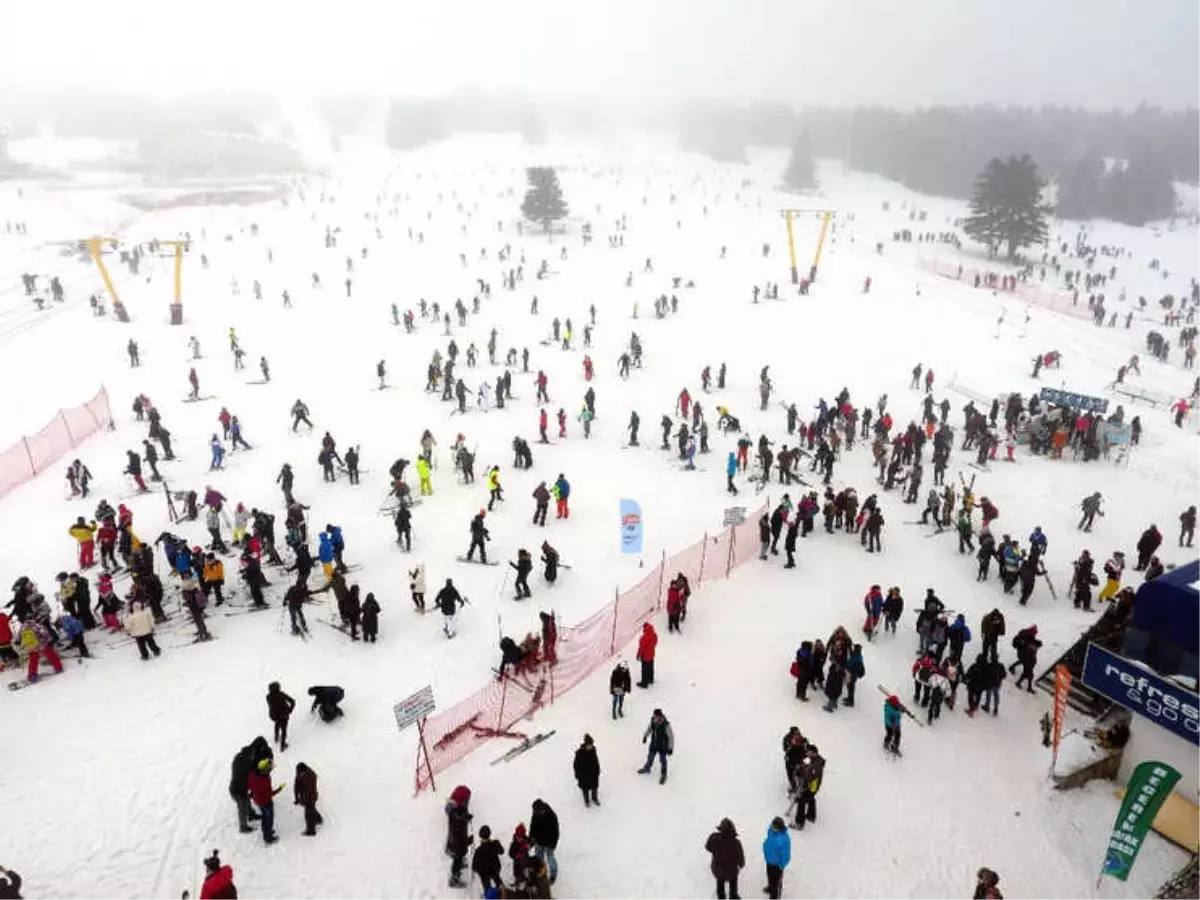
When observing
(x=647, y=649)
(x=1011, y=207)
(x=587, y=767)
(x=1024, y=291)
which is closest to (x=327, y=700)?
(x=587, y=767)

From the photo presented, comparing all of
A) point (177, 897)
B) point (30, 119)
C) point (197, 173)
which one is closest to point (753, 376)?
point (177, 897)

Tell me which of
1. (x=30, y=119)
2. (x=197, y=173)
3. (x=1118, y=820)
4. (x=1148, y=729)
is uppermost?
(x=30, y=119)

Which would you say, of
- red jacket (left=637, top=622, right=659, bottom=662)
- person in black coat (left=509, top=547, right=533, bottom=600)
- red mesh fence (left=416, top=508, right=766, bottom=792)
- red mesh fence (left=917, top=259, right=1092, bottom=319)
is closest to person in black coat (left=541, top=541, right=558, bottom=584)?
person in black coat (left=509, top=547, right=533, bottom=600)

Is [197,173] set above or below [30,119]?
below

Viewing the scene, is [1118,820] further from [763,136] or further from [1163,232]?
[763,136]

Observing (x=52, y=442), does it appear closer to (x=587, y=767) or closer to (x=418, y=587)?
(x=418, y=587)

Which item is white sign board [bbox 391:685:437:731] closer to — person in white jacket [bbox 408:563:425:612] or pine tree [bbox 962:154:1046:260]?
person in white jacket [bbox 408:563:425:612]

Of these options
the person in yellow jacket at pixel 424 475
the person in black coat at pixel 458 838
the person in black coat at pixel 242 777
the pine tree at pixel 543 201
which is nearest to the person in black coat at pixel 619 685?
the person in black coat at pixel 458 838

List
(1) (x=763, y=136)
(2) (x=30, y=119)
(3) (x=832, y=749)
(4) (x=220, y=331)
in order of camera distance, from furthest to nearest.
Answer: (1) (x=763, y=136) < (2) (x=30, y=119) < (4) (x=220, y=331) < (3) (x=832, y=749)
